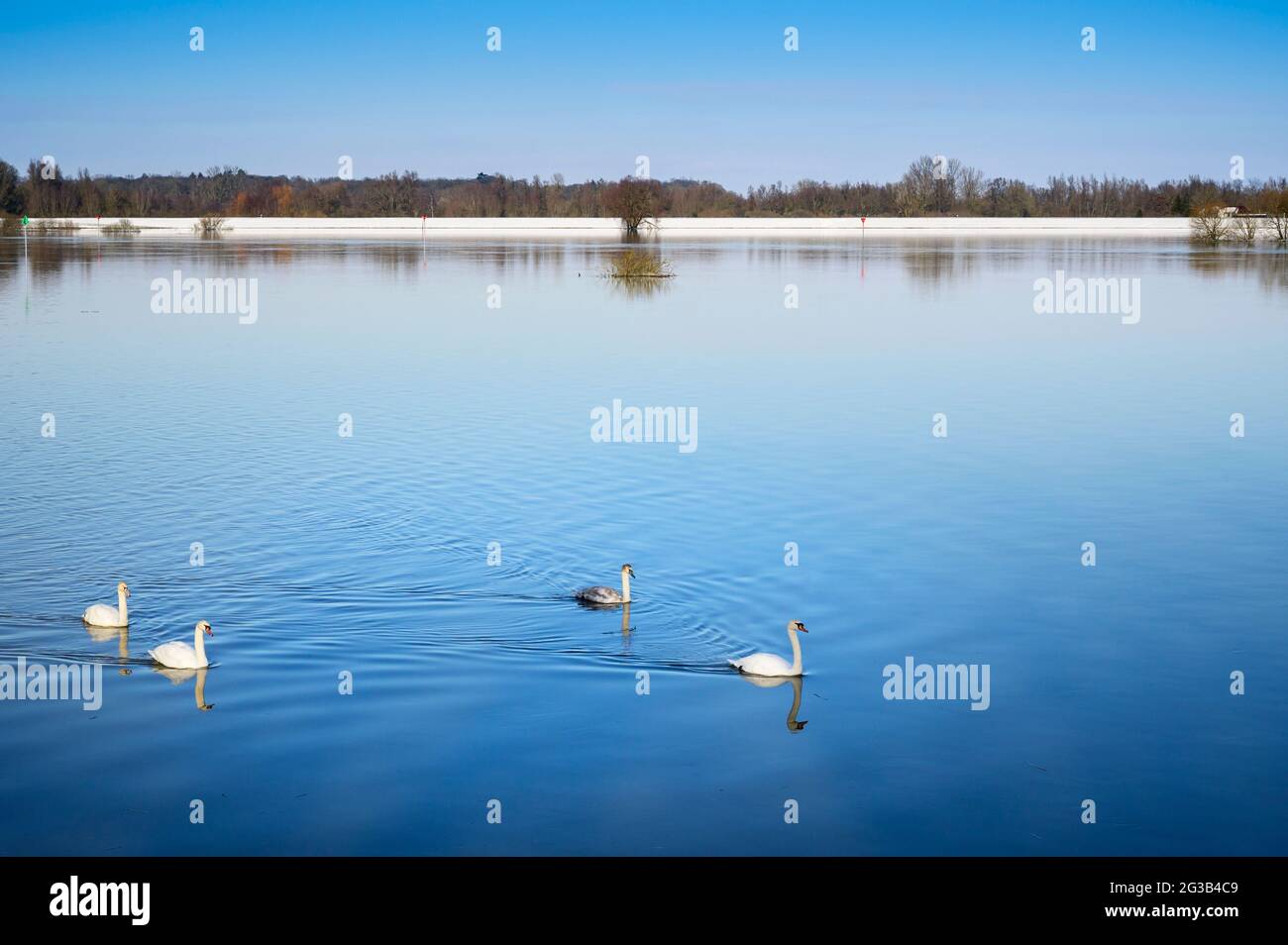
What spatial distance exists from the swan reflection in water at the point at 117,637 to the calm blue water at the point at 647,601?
0.03m

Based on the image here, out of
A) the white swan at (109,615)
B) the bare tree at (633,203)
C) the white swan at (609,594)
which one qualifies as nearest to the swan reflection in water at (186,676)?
the white swan at (109,615)

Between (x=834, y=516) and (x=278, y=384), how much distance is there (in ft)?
37.5

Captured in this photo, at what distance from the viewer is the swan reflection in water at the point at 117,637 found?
32.0 ft

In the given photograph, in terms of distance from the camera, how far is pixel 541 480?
1512cm

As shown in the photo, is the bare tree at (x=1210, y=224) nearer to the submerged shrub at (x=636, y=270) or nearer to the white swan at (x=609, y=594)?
the submerged shrub at (x=636, y=270)

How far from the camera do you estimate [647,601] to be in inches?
428

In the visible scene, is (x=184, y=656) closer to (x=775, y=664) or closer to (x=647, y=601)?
(x=647, y=601)

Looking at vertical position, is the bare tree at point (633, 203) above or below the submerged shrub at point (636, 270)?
above

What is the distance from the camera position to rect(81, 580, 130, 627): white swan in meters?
10.1
